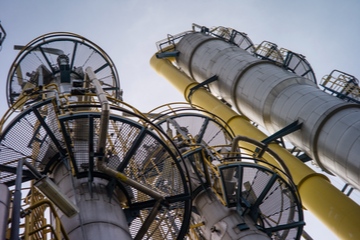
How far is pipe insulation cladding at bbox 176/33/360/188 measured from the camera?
13305 mm

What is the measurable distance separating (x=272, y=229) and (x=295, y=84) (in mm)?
7546

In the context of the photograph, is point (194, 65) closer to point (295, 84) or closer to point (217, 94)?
point (217, 94)

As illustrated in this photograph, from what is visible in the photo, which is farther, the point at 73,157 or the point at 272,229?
the point at 272,229

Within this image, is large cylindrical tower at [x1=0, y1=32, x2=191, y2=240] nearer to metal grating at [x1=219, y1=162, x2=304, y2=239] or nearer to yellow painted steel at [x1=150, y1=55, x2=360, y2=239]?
metal grating at [x1=219, y1=162, x2=304, y2=239]

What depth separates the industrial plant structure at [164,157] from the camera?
8.45m

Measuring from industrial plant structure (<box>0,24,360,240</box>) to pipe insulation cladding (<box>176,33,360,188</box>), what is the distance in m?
0.05

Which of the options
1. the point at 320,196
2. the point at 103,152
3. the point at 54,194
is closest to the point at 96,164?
the point at 103,152

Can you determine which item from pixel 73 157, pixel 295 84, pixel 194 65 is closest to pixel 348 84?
pixel 295 84

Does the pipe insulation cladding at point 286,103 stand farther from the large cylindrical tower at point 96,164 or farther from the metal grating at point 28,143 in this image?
the metal grating at point 28,143

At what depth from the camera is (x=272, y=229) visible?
1127 centimetres

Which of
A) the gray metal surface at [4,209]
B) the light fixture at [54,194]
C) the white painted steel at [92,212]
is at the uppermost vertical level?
the white painted steel at [92,212]

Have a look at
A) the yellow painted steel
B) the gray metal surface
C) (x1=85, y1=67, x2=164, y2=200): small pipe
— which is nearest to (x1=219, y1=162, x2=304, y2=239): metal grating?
the yellow painted steel

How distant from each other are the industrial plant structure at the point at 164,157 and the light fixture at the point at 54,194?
0.6 inches

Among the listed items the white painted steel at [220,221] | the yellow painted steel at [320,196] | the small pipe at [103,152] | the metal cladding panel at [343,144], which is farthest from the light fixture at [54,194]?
the metal cladding panel at [343,144]
